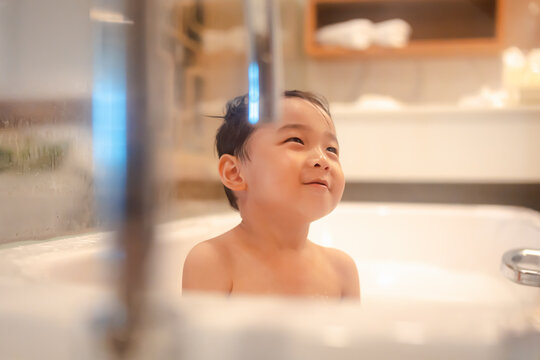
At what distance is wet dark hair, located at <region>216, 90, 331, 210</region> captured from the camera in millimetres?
413

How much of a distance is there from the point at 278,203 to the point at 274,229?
0.03 metres

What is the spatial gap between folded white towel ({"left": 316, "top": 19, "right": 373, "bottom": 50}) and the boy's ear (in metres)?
1.15

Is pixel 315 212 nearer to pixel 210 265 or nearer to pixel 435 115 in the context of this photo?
pixel 210 265

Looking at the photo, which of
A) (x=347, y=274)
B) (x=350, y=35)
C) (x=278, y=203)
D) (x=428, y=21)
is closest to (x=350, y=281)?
(x=347, y=274)

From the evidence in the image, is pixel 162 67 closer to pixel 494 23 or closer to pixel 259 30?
pixel 259 30

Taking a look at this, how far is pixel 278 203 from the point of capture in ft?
1.48

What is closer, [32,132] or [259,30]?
[259,30]

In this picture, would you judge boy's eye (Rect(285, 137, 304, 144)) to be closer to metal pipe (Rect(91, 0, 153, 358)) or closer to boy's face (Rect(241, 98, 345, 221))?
boy's face (Rect(241, 98, 345, 221))

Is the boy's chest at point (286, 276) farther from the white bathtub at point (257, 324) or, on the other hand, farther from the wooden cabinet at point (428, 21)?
the wooden cabinet at point (428, 21)

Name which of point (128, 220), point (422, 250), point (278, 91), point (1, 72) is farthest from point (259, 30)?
point (422, 250)

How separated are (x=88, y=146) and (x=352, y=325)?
0.25m

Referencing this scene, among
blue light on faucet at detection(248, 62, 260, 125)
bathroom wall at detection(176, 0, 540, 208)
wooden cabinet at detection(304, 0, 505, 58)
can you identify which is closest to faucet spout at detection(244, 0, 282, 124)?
blue light on faucet at detection(248, 62, 260, 125)

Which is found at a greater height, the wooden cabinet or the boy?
the wooden cabinet

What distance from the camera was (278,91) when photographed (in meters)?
0.33
